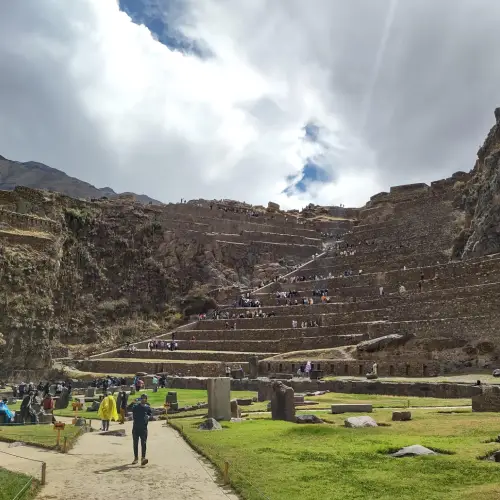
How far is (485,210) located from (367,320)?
1454cm

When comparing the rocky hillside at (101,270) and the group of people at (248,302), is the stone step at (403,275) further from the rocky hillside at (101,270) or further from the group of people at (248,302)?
the rocky hillside at (101,270)

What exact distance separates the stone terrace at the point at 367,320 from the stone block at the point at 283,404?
13670mm

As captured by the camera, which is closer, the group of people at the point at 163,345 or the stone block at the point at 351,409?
the stone block at the point at 351,409

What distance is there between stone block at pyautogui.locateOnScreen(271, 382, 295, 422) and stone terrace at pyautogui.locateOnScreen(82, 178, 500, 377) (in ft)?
44.9

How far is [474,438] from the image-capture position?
12367 mm

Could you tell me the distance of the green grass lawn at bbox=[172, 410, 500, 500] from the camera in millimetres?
8789

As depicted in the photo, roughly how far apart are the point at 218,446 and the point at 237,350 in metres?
28.0

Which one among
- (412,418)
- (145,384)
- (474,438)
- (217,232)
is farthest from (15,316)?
(474,438)

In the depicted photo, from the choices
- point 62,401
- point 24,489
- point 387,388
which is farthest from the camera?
point 62,401

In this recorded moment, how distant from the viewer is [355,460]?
10.8 metres

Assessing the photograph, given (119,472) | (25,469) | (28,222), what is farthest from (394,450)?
(28,222)

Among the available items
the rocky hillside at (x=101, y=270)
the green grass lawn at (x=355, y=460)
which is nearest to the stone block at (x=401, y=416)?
the green grass lawn at (x=355, y=460)

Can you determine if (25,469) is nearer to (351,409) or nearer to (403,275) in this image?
(351,409)

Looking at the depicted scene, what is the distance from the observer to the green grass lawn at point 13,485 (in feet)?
28.0
